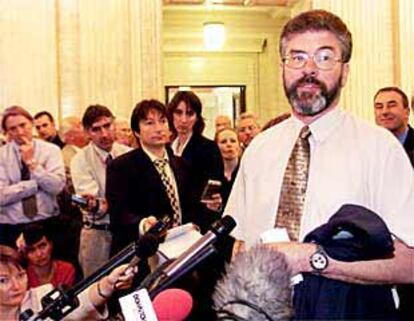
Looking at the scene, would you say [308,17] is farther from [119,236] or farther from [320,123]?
[119,236]

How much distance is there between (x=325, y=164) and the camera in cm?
194

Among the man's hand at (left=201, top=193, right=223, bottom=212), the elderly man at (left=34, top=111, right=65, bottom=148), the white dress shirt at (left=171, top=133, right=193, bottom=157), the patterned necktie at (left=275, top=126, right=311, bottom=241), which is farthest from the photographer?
the elderly man at (left=34, top=111, right=65, bottom=148)

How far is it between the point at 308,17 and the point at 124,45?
5.93 meters

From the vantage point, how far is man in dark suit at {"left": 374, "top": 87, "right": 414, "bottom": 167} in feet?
14.9

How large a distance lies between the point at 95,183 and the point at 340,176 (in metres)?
2.81

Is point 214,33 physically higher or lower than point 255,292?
higher

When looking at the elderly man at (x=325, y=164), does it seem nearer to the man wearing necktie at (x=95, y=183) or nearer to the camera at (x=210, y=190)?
the camera at (x=210, y=190)

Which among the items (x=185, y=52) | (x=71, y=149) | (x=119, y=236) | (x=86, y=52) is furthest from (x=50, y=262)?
(x=185, y=52)

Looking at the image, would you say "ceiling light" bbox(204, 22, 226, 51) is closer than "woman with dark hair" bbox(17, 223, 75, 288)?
No

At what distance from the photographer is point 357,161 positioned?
6.25 ft

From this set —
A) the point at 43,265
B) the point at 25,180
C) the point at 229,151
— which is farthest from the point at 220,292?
the point at 229,151

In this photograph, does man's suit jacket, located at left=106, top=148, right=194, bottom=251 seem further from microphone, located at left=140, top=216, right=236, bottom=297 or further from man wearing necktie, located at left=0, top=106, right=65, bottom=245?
microphone, located at left=140, top=216, right=236, bottom=297

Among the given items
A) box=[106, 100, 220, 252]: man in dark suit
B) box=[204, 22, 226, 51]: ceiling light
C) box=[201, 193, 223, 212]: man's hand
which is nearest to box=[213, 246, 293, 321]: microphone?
box=[106, 100, 220, 252]: man in dark suit

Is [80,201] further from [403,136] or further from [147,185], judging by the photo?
[403,136]
